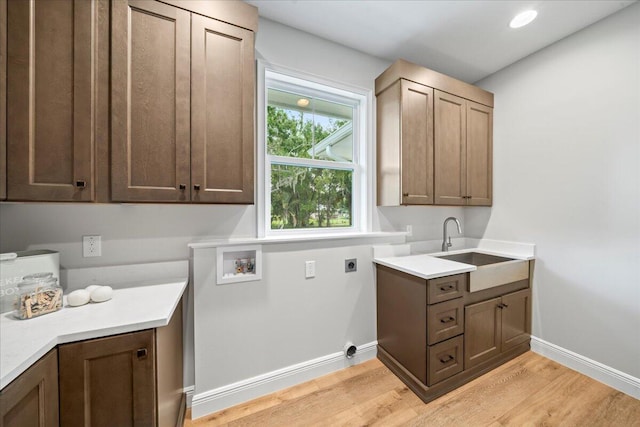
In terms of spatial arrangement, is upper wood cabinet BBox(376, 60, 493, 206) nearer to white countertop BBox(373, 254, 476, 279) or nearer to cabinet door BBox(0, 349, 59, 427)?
white countertop BBox(373, 254, 476, 279)

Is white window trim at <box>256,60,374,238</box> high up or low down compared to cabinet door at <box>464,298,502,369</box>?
up

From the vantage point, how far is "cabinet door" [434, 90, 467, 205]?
85.9 inches

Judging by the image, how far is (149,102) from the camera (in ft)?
4.08

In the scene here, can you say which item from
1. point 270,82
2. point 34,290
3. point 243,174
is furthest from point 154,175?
point 270,82

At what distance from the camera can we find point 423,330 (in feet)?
5.51

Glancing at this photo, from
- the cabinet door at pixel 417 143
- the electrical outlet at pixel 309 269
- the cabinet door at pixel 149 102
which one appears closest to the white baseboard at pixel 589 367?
the cabinet door at pixel 417 143

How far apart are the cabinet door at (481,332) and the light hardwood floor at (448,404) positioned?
0.17 m

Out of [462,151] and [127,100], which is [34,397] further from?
[462,151]

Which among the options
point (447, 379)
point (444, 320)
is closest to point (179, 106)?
point (444, 320)

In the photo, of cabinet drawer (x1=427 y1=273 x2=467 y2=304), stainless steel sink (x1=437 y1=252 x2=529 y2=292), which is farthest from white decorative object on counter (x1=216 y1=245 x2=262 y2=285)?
stainless steel sink (x1=437 y1=252 x2=529 y2=292)

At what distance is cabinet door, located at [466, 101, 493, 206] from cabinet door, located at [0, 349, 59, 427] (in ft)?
9.77

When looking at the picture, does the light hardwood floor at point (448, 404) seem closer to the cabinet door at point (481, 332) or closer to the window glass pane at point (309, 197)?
the cabinet door at point (481, 332)

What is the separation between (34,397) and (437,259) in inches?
95.0

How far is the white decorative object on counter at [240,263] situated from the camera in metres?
1.62
